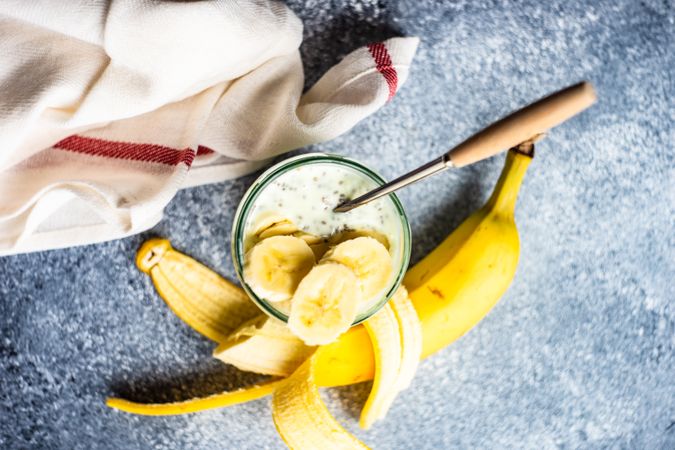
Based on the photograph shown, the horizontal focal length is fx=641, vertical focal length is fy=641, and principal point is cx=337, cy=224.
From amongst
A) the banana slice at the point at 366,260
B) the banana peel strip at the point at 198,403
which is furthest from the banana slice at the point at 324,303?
the banana peel strip at the point at 198,403

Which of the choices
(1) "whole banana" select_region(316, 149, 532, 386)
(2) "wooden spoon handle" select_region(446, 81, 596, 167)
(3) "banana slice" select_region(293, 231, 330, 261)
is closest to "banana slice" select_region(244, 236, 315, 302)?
(3) "banana slice" select_region(293, 231, 330, 261)

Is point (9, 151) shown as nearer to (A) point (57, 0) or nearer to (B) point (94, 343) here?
(A) point (57, 0)

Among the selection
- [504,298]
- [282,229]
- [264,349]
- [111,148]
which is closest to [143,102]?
[111,148]

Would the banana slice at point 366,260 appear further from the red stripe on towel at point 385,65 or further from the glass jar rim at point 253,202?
the red stripe on towel at point 385,65

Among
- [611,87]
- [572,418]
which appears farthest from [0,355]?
[611,87]

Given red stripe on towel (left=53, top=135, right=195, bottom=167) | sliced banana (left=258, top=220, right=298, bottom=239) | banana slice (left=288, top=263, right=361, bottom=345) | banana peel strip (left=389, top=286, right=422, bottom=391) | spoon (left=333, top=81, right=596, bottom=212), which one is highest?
spoon (left=333, top=81, right=596, bottom=212)

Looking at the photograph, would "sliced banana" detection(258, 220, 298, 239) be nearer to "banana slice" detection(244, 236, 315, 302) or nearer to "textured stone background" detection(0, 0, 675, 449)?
"banana slice" detection(244, 236, 315, 302)
